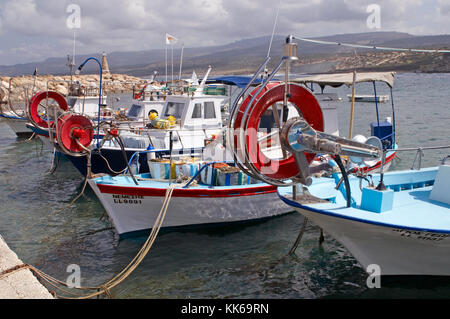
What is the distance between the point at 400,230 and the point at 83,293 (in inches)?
222

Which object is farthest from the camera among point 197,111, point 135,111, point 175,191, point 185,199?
point 135,111

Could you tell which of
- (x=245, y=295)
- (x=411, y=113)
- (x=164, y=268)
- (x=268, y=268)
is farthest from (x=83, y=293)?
(x=411, y=113)

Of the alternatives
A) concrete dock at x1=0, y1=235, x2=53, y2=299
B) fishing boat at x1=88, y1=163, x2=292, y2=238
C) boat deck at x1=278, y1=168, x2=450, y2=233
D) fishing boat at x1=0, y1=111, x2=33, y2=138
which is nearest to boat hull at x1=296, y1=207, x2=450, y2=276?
boat deck at x1=278, y1=168, x2=450, y2=233

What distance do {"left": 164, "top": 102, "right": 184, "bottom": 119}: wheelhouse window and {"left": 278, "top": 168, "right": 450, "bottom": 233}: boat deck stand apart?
24.9ft

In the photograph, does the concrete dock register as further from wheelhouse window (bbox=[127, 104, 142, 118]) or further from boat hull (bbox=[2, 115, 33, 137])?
boat hull (bbox=[2, 115, 33, 137])

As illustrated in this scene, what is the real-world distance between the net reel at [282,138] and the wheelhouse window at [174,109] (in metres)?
8.97

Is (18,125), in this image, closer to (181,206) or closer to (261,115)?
(181,206)

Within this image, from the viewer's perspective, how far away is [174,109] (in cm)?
1590

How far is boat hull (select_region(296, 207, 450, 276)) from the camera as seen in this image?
23.7ft

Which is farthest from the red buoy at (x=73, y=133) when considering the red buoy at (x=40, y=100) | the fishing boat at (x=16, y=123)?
the fishing boat at (x=16, y=123)

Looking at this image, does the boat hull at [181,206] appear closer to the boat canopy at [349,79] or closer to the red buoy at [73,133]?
the red buoy at [73,133]

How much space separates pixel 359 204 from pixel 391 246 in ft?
3.07

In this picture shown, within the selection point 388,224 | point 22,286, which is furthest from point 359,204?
point 22,286

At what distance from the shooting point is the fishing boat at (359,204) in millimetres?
6594
